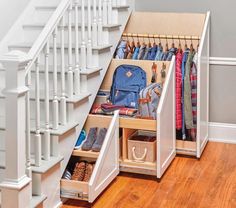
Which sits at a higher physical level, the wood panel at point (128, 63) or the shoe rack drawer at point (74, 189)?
the wood panel at point (128, 63)

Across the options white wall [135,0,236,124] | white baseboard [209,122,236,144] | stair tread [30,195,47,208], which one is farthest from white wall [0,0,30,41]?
white baseboard [209,122,236,144]

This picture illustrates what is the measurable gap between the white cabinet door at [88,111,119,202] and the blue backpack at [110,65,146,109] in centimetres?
41

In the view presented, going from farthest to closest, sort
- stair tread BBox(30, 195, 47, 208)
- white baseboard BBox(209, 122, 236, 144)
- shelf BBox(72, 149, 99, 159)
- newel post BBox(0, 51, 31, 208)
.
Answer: white baseboard BBox(209, 122, 236, 144) < shelf BBox(72, 149, 99, 159) < stair tread BBox(30, 195, 47, 208) < newel post BBox(0, 51, 31, 208)

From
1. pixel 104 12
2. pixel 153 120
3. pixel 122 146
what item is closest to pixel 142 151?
pixel 122 146

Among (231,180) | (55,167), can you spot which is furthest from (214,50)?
(55,167)

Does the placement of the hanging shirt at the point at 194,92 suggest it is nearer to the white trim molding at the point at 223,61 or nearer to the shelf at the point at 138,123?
the white trim molding at the point at 223,61

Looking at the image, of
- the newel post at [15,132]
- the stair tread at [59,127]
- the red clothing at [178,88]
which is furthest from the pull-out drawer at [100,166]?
the red clothing at [178,88]

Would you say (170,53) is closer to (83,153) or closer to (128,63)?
(128,63)

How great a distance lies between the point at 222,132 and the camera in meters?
4.81

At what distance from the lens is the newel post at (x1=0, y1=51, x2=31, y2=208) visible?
2682 mm

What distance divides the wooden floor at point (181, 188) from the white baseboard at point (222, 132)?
44cm

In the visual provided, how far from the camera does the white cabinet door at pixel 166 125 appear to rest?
3775mm

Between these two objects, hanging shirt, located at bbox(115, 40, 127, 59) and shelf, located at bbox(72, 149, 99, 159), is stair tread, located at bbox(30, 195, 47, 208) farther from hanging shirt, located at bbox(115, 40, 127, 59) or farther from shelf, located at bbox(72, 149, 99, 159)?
hanging shirt, located at bbox(115, 40, 127, 59)

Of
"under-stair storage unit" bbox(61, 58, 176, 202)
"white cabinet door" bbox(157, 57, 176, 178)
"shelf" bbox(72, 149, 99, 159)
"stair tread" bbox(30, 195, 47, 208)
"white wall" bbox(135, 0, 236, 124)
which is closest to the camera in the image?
"stair tread" bbox(30, 195, 47, 208)
